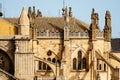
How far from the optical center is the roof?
56438 millimetres

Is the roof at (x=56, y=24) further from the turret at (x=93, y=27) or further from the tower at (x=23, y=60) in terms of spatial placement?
the tower at (x=23, y=60)

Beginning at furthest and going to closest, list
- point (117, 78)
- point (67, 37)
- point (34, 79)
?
point (67, 37), point (117, 78), point (34, 79)

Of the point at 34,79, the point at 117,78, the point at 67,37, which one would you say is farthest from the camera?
the point at 67,37

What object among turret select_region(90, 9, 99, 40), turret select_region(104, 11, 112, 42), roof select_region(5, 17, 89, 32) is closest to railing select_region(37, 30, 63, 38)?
roof select_region(5, 17, 89, 32)

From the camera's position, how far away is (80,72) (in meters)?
55.6

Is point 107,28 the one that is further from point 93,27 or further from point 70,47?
point 70,47

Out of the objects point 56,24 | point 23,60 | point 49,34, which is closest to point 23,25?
point 23,60

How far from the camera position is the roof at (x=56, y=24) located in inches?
2222

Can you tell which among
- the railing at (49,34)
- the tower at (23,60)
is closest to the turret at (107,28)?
the railing at (49,34)

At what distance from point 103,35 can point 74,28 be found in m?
4.36

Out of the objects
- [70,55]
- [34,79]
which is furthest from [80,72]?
[34,79]

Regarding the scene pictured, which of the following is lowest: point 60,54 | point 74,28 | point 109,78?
point 109,78

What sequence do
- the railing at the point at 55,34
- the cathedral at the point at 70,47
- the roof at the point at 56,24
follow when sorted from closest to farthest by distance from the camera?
the cathedral at the point at 70,47 → the railing at the point at 55,34 → the roof at the point at 56,24

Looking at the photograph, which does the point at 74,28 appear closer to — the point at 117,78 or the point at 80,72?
the point at 80,72
